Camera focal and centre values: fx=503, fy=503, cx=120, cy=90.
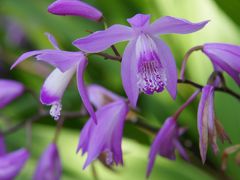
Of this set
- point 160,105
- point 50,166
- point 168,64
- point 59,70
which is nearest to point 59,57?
point 59,70

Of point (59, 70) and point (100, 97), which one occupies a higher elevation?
point (59, 70)

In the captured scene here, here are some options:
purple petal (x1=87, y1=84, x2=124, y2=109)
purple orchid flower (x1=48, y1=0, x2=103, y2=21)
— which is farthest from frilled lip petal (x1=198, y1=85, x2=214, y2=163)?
purple petal (x1=87, y1=84, x2=124, y2=109)

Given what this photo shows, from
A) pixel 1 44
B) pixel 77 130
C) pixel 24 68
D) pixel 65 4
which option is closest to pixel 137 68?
pixel 65 4

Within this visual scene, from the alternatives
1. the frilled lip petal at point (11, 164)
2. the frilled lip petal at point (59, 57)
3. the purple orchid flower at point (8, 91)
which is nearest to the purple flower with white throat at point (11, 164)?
the frilled lip petal at point (11, 164)

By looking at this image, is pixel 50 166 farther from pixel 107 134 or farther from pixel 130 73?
pixel 130 73

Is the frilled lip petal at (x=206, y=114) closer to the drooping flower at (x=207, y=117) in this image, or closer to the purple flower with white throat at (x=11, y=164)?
the drooping flower at (x=207, y=117)

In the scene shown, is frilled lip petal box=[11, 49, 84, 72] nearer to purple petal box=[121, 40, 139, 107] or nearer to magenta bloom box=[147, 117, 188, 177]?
purple petal box=[121, 40, 139, 107]
